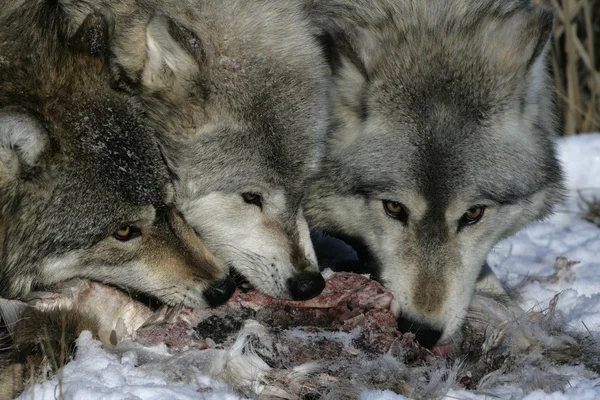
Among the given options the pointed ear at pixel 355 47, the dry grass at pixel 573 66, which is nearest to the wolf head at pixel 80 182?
the pointed ear at pixel 355 47

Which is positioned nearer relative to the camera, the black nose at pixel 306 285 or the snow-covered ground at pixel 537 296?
the snow-covered ground at pixel 537 296

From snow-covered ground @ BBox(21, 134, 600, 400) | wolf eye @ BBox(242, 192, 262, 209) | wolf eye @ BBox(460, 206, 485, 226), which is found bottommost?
snow-covered ground @ BBox(21, 134, 600, 400)

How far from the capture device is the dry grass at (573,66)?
8.31 metres

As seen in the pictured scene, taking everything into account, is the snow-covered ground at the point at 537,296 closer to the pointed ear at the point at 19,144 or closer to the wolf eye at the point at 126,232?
the wolf eye at the point at 126,232

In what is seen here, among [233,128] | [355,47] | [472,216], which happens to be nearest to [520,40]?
[355,47]

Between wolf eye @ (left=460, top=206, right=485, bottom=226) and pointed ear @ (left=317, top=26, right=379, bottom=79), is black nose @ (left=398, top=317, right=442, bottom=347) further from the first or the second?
pointed ear @ (left=317, top=26, right=379, bottom=79)

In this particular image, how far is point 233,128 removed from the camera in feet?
15.2

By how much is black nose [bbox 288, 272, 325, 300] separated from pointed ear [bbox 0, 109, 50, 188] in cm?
148

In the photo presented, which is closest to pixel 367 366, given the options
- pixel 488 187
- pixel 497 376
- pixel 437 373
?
pixel 437 373

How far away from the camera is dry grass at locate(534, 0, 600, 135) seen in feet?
27.3

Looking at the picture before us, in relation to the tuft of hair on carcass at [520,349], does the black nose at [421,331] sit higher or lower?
higher

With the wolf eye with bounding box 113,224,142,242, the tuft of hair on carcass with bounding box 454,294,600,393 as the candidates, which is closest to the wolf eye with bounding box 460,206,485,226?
the tuft of hair on carcass with bounding box 454,294,600,393

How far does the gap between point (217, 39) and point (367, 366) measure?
6.53 ft

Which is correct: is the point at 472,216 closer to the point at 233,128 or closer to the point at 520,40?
the point at 520,40
